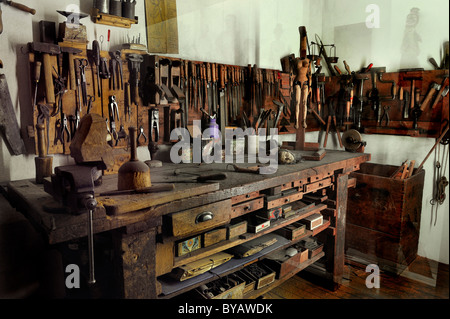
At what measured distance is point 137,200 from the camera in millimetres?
1310

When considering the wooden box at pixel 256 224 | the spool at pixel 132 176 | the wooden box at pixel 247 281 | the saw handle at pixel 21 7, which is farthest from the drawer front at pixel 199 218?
the saw handle at pixel 21 7

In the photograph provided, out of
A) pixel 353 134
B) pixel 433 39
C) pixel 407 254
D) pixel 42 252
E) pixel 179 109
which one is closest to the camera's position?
pixel 433 39

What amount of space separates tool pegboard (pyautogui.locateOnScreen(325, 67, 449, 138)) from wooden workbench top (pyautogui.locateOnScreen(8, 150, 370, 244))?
3.49 ft

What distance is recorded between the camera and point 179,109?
2398mm

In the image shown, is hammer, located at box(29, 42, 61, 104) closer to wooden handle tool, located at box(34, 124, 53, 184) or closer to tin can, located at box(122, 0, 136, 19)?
wooden handle tool, located at box(34, 124, 53, 184)

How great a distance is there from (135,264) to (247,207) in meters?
0.76

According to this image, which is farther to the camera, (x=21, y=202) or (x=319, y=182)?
(x=319, y=182)

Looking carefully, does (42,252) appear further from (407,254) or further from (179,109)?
(407,254)

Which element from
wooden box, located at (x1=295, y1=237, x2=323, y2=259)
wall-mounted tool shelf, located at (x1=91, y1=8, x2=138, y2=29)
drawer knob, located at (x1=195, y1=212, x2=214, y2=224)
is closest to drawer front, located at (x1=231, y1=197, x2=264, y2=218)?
drawer knob, located at (x1=195, y1=212, x2=214, y2=224)

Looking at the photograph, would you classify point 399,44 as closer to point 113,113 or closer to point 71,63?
point 113,113

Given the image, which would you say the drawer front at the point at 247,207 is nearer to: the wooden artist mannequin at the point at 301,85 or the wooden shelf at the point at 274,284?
the wooden shelf at the point at 274,284

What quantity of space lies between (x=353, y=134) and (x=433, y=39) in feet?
5.82

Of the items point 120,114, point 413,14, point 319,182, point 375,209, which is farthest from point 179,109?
point 375,209

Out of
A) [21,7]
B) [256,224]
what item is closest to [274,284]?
[256,224]
